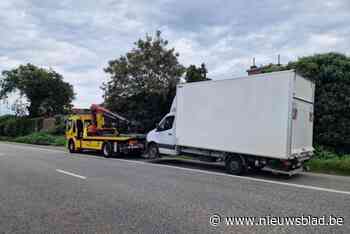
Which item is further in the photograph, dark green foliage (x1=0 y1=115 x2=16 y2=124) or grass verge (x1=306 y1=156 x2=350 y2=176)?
dark green foliage (x1=0 y1=115 x2=16 y2=124)

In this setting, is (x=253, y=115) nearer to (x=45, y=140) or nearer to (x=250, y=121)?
(x=250, y=121)

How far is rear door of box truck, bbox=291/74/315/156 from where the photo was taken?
9281 millimetres

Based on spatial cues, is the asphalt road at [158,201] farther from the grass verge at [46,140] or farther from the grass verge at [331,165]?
the grass verge at [46,140]

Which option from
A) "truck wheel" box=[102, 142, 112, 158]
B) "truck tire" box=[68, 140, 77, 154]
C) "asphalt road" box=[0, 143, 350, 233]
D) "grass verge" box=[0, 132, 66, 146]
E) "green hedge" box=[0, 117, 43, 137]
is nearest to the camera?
"asphalt road" box=[0, 143, 350, 233]

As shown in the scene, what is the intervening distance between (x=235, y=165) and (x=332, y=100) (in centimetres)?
593

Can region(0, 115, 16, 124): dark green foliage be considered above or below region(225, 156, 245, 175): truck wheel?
above

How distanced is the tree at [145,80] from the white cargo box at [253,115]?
8.74 m

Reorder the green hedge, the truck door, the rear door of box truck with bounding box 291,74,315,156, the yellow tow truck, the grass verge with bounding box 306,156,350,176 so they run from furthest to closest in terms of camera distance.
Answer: the green hedge, the yellow tow truck, the truck door, the grass verge with bounding box 306,156,350,176, the rear door of box truck with bounding box 291,74,315,156

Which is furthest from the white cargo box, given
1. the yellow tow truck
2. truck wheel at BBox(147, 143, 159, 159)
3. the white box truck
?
the yellow tow truck

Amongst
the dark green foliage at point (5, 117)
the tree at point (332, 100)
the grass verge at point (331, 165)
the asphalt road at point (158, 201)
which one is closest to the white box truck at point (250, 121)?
the asphalt road at point (158, 201)

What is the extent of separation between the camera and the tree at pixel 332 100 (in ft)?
41.0

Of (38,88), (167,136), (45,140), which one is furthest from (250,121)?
(38,88)

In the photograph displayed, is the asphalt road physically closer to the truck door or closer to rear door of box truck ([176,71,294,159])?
rear door of box truck ([176,71,294,159])

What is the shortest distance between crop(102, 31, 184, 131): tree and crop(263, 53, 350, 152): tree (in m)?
9.87
